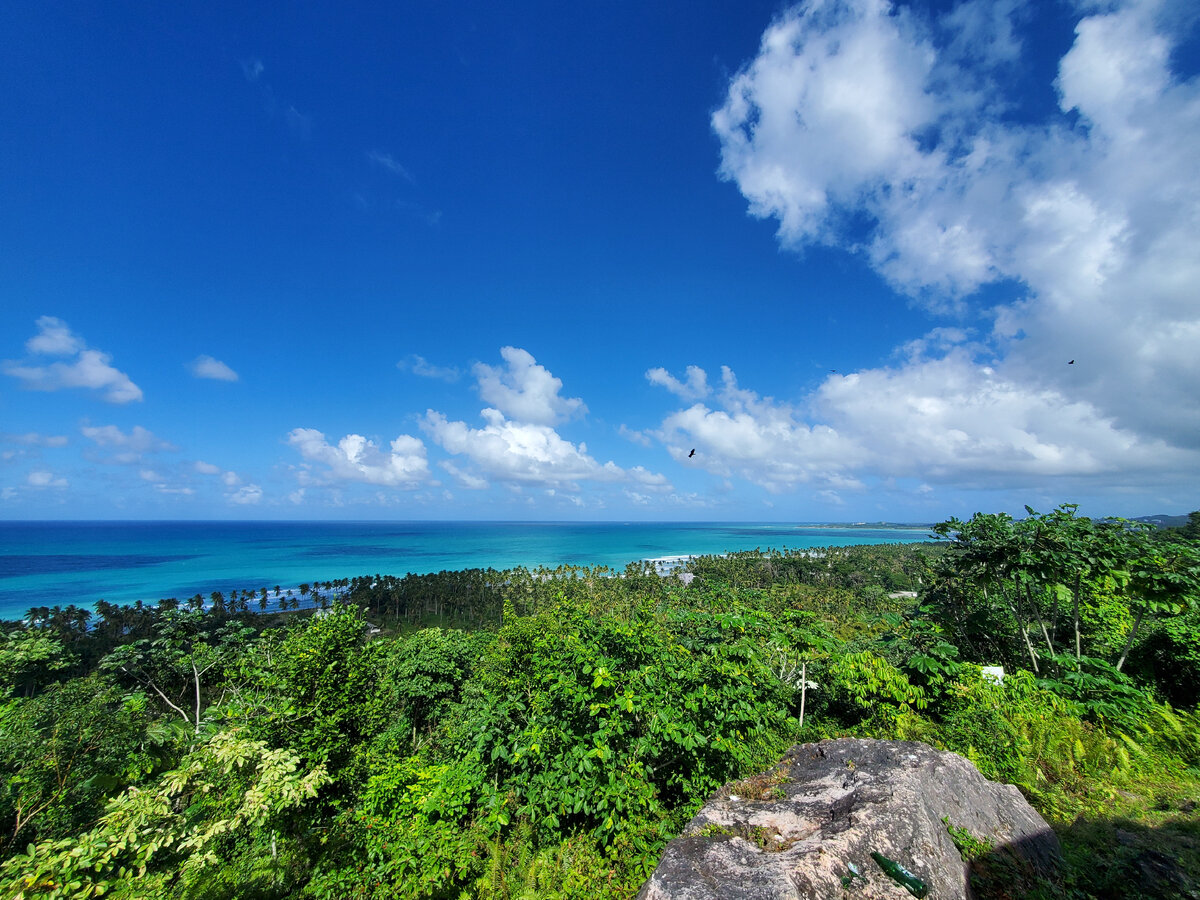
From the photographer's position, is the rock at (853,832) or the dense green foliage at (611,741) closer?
the rock at (853,832)

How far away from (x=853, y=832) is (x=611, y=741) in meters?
2.80

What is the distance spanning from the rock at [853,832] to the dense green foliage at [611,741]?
1.24 feet

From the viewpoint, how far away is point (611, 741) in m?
5.64

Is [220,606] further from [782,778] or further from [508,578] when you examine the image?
[782,778]

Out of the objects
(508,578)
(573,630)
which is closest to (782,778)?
(573,630)

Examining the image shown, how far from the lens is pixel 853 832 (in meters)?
3.87

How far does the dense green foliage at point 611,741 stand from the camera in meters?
5.10

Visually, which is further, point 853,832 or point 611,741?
point 611,741

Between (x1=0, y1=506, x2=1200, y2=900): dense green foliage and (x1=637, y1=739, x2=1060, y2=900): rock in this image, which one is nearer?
(x1=637, y1=739, x2=1060, y2=900): rock

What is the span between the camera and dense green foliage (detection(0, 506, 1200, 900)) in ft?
16.7

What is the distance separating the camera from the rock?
3.47 meters

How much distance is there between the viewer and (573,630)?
646 cm

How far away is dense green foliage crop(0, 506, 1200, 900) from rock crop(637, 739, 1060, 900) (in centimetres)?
38

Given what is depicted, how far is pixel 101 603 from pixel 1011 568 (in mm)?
107830
